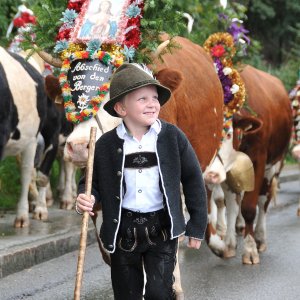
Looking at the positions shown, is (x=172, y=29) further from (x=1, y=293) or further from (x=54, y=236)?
(x=54, y=236)

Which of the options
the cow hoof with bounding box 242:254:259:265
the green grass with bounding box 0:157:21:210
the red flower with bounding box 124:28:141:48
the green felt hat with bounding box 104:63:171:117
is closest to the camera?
the green felt hat with bounding box 104:63:171:117

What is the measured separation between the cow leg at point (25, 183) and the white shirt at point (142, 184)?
567cm

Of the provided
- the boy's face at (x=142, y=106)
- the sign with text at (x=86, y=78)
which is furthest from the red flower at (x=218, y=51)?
the boy's face at (x=142, y=106)

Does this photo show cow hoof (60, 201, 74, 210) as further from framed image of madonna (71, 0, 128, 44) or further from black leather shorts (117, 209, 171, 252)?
black leather shorts (117, 209, 171, 252)

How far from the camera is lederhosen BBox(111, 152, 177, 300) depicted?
18.0ft

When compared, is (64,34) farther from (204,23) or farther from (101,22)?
(204,23)

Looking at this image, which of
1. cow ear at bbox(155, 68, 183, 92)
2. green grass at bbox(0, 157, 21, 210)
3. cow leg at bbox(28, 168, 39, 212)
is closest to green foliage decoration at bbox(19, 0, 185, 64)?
cow ear at bbox(155, 68, 183, 92)

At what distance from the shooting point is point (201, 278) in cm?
862

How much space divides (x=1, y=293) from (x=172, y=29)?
8.45ft

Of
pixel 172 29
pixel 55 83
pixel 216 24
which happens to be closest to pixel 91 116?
pixel 55 83

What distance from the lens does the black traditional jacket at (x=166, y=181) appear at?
17.9 feet

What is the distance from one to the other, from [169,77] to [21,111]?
405cm

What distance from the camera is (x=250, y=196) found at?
10.1m

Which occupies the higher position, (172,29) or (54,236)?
(172,29)
